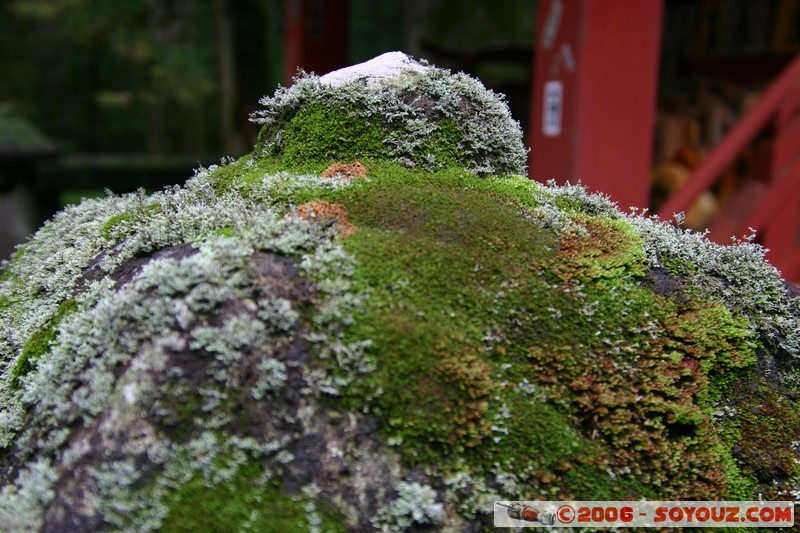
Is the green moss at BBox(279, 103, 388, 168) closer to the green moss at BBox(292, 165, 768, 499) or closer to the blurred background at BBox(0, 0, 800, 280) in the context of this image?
the green moss at BBox(292, 165, 768, 499)

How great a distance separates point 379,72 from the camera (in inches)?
81.9

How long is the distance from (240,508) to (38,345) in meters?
0.75

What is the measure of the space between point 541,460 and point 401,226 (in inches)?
24.2

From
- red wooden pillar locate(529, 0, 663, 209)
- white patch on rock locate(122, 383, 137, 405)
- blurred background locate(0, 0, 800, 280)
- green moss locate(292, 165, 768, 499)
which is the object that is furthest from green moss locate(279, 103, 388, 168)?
red wooden pillar locate(529, 0, 663, 209)

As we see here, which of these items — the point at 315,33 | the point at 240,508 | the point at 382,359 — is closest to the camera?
the point at 240,508

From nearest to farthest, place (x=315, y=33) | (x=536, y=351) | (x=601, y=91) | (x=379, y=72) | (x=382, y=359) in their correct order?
1. (x=382, y=359)
2. (x=536, y=351)
3. (x=379, y=72)
4. (x=601, y=91)
5. (x=315, y=33)

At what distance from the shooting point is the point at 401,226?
168cm

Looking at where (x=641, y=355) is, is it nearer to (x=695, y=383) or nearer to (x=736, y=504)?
(x=695, y=383)

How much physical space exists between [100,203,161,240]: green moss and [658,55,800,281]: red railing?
11.5 ft

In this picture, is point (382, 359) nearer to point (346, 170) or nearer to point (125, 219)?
point (346, 170)

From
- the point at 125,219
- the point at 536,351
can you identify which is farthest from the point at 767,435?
the point at 125,219

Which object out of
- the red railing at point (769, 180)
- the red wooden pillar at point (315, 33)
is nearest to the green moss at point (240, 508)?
the red railing at point (769, 180)

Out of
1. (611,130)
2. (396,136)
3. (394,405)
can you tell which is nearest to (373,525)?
(394,405)

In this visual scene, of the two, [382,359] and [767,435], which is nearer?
[382,359]
